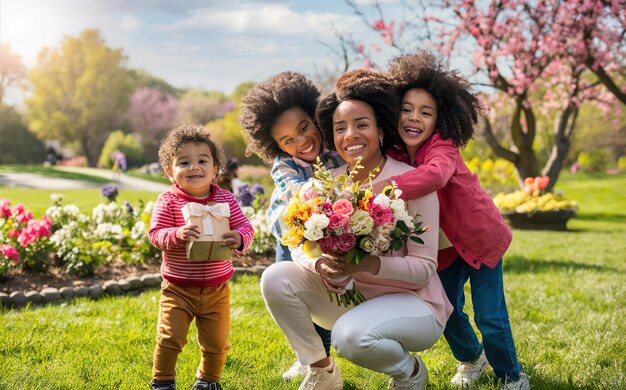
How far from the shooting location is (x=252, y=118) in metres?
3.36

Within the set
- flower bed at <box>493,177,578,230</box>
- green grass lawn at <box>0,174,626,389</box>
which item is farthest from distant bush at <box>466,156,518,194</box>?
green grass lawn at <box>0,174,626,389</box>

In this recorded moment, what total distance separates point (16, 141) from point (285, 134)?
32692mm

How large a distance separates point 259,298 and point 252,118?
79.3 inches

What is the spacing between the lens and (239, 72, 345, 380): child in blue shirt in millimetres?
3191

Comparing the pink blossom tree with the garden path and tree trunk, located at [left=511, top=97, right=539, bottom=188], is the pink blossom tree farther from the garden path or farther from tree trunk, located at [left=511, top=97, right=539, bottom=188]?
the garden path

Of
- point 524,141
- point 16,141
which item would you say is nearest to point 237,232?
point 524,141

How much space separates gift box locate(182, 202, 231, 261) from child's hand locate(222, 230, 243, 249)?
0.02 m

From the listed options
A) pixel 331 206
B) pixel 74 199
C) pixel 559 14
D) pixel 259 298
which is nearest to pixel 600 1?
pixel 559 14

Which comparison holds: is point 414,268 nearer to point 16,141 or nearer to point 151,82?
point 16,141

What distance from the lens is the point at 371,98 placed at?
2.87 meters

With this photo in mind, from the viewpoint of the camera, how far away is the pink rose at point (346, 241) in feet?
8.03

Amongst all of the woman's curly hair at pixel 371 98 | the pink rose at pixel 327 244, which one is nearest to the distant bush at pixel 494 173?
the woman's curly hair at pixel 371 98

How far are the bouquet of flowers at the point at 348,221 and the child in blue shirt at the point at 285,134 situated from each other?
54 centimetres

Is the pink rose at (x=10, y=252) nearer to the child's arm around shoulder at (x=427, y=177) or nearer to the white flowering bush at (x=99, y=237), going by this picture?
the white flowering bush at (x=99, y=237)
